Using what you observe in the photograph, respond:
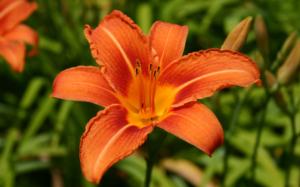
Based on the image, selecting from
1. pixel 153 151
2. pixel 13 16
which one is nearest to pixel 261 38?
pixel 153 151

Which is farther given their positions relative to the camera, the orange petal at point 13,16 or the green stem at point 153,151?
the orange petal at point 13,16

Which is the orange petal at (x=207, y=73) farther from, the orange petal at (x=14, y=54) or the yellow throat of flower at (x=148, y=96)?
the orange petal at (x=14, y=54)

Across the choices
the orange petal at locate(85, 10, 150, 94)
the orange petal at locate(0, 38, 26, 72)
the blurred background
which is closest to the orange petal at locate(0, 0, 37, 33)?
the orange petal at locate(0, 38, 26, 72)

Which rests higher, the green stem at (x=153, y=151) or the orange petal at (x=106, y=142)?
the orange petal at (x=106, y=142)

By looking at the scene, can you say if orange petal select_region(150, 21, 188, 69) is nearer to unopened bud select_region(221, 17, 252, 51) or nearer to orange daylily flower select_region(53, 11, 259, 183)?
orange daylily flower select_region(53, 11, 259, 183)

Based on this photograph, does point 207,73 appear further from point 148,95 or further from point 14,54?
point 14,54

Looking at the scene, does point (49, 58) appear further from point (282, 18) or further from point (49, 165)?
point (282, 18)

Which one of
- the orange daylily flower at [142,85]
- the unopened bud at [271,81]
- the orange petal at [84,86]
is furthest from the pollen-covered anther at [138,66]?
the unopened bud at [271,81]

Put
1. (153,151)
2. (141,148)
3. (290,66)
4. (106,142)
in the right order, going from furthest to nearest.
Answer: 1. (141,148)
2. (290,66)
3. (153,151)
4. (106,142)
